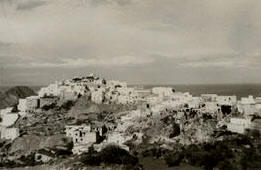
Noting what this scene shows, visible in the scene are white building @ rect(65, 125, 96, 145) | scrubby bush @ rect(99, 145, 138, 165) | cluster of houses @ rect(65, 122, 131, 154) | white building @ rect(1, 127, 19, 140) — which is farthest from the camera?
white building @ rect(1, 127, 19, 140)

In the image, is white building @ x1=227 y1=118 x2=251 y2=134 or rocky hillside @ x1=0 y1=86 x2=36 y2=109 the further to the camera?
rocky hillside @ x1=0 y1=86 x2=36 y2=109

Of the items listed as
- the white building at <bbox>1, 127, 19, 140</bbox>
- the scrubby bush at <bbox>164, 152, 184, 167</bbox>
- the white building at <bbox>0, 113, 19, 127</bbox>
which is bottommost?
the scrubby bush at <bbox>164, 152, 184, 167</bbox>

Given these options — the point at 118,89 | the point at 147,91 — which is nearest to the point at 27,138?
the point at 118,89

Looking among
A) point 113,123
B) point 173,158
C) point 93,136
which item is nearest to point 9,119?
point 113,123

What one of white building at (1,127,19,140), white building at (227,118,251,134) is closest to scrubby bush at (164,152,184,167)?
white building at (227,118,251,134)

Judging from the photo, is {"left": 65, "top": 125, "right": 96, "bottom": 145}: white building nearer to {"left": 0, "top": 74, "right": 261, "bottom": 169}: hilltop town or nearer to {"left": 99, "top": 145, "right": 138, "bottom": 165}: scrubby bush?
{"left": 0, "top": 74, "right": 261, "bottom": 169}: hilltop town

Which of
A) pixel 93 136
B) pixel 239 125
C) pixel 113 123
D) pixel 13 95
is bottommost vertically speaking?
pixel 93 136

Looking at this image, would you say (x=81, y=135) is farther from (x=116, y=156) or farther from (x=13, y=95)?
(x=13, y=95)

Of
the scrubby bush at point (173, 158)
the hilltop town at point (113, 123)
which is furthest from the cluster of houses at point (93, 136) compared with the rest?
the scrubby bush at point (173, 158)

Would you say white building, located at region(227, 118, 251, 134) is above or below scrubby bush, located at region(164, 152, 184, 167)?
above

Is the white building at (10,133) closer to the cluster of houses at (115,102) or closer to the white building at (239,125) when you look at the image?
the cluster of houses at (115,102)
